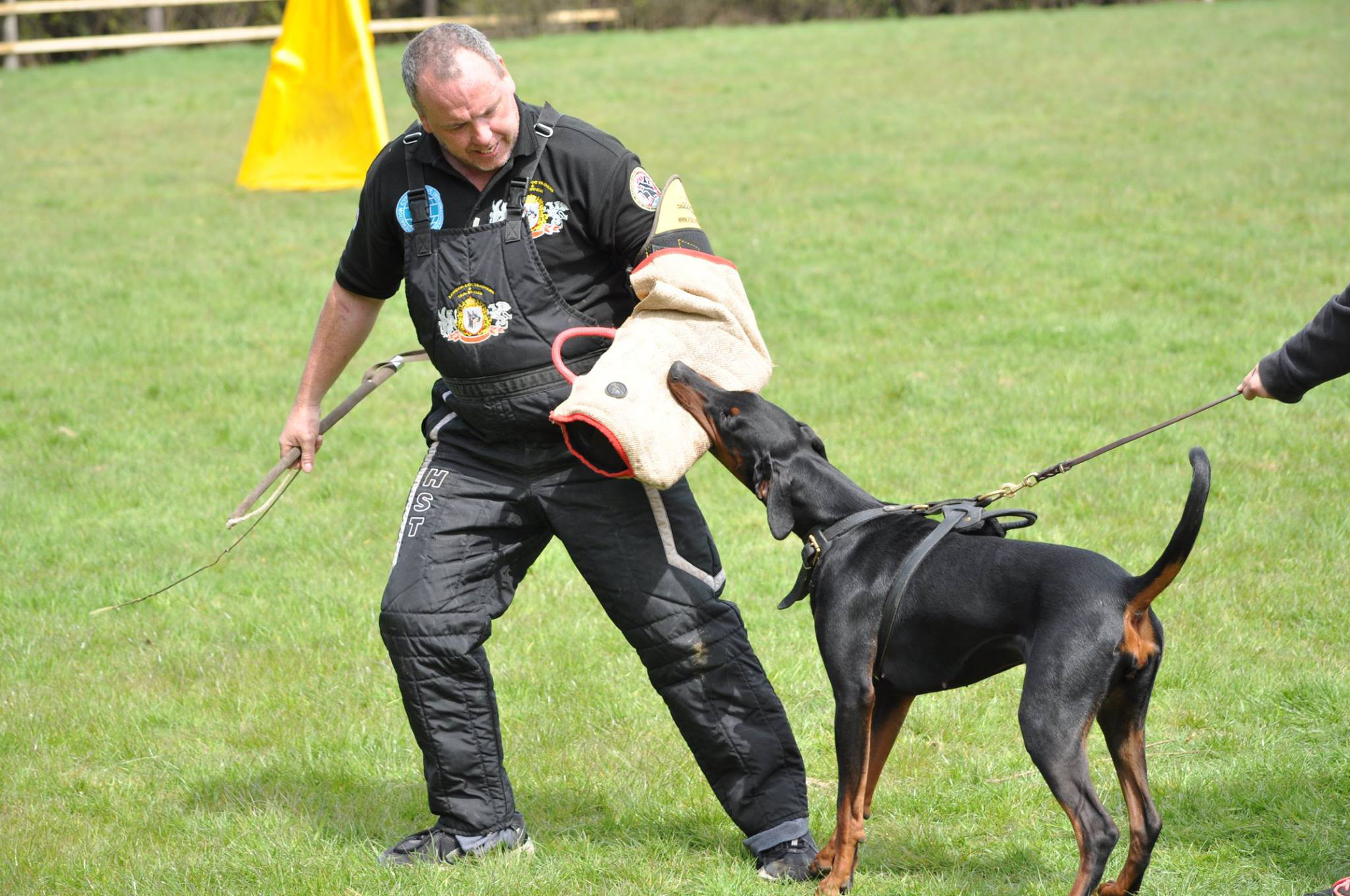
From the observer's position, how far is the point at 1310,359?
365 centimetres

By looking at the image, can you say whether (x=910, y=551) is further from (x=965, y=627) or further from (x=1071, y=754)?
(x=1071, y=754)

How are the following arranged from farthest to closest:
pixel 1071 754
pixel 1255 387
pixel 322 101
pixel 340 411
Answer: pixel 322 101, pixel 340 411, pixel 1255 387, pixel 1071 754

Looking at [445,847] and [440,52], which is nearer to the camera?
[440,52]

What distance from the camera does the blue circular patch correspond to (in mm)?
3732

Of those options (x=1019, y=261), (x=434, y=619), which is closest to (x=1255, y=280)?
(x=1019, y=261)

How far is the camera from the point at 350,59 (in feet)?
43.3

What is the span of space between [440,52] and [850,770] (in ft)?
7.21

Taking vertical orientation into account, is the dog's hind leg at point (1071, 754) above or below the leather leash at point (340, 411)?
below

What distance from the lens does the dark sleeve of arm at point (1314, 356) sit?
357 centimetres

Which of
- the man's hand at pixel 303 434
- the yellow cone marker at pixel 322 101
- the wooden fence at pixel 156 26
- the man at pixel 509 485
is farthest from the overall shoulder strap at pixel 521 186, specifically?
the wooden fence at pixel 156 26

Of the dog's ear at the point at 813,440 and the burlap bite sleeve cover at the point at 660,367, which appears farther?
the dog's ear at the point at 813,440

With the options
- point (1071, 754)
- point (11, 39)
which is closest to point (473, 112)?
point (1071, 754)

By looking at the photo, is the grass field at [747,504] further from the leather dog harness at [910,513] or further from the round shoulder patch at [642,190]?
the round shoulder patch at [642,190]

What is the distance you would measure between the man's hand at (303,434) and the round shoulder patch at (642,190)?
52.8 inches
